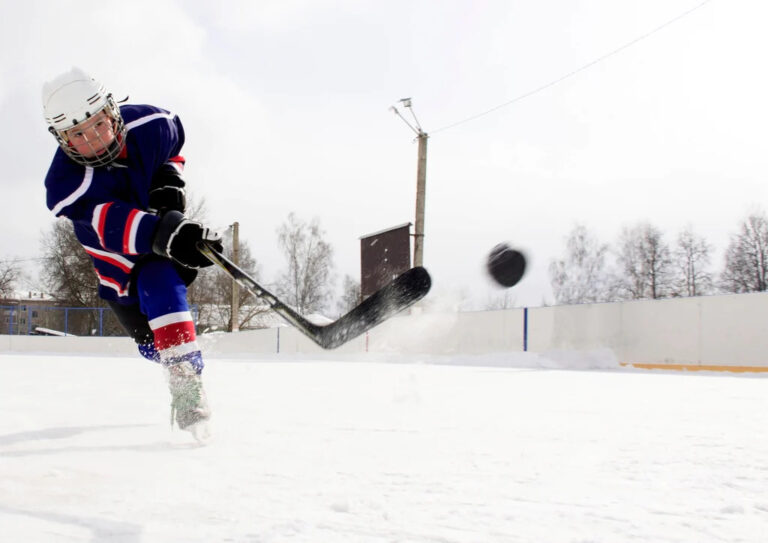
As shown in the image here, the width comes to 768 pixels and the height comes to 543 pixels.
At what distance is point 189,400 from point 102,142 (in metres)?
0.82

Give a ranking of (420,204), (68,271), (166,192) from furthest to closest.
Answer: (68,271)
(420,204)
(166,192)

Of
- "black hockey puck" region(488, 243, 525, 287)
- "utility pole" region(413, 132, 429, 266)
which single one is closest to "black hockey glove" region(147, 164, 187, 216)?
"black hockey puck" region(488, 243, 525, 287)

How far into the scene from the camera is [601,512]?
104 centimetres

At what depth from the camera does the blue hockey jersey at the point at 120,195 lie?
5.83 ft

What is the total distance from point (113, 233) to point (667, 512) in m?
A: 1.59

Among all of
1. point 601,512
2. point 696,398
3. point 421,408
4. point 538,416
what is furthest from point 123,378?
point 601,512

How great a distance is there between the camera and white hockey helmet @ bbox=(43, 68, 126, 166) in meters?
1.77

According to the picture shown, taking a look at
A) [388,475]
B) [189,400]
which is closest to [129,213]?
[189,400]

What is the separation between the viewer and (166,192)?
2.07 m

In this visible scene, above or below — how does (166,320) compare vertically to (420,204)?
below

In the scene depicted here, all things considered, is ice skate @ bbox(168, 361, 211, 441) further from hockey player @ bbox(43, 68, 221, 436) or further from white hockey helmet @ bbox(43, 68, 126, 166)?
white hockey helmet @ bbox(43, 68, 126, 166)

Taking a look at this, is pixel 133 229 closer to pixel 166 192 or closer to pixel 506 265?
pixel 166 192

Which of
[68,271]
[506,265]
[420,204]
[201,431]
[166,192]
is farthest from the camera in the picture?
[68,271]

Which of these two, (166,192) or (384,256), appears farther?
(384,256)
